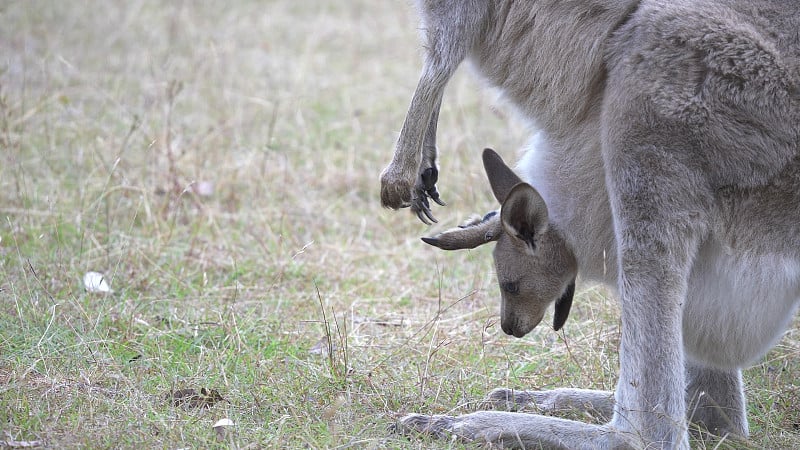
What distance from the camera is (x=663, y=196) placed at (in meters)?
2.40

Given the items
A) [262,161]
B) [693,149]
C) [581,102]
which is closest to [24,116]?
[262,161]

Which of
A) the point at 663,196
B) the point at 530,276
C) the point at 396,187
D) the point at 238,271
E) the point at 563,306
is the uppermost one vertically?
the point at 663,196

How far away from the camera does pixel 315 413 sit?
2.69 metres

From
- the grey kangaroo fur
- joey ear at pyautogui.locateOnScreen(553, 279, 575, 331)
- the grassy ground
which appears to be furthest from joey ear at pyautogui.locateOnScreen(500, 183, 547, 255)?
the grassy ground

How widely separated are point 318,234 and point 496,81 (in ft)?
5.26

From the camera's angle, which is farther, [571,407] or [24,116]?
[24,116]

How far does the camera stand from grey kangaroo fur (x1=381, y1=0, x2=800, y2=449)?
2.39 m

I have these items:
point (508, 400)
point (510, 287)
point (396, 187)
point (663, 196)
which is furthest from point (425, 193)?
point (663, 196)

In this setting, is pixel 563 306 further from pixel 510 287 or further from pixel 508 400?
pixel 508 400

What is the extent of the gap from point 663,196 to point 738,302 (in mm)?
353

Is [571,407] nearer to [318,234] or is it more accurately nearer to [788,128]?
[788,128]

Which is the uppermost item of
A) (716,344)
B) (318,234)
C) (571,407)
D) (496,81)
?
(496,81)

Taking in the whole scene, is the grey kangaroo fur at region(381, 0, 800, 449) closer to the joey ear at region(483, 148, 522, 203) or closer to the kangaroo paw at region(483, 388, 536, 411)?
the joey ear at region(483, 148, 522, 203)

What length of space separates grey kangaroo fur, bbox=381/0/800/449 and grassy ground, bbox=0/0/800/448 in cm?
31
